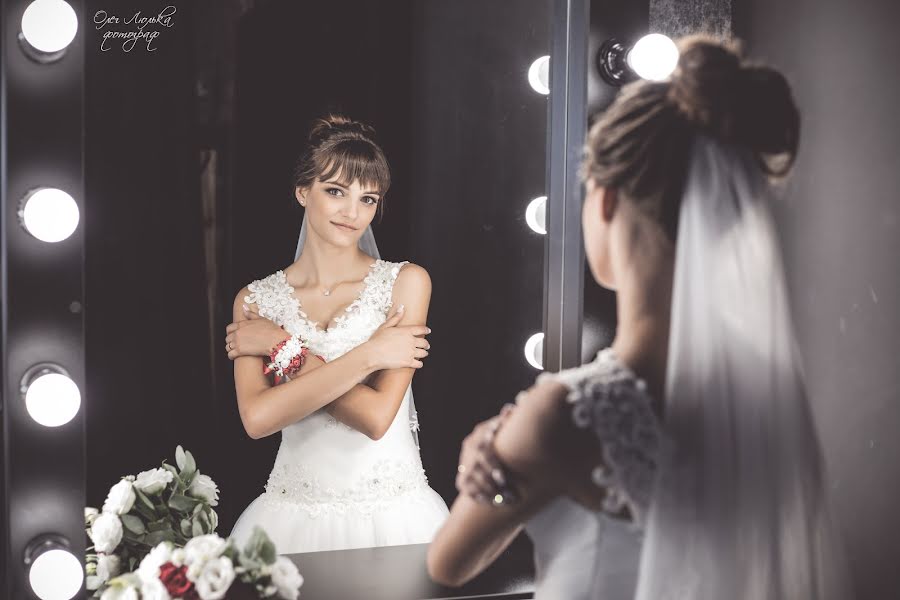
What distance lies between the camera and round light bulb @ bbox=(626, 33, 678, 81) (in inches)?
48.4

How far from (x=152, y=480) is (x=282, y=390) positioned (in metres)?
0.21

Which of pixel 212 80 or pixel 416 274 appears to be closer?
pixel 212 80

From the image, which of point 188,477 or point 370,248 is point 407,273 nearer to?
point 370,248

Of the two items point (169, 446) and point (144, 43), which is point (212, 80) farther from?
point (169, 446)

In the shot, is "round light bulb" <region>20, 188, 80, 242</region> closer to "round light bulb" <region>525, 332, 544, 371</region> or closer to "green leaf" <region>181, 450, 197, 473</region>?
"green leaf" <region>181, 450, 197, 473</region>

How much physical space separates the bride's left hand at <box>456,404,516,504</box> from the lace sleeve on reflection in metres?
0.09

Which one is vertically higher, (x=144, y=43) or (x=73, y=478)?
(x=144, y=43)

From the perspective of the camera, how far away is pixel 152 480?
1.11 meters

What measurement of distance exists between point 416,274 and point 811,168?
633mm

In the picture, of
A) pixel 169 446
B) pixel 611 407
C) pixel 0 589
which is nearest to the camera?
pixel 611 407

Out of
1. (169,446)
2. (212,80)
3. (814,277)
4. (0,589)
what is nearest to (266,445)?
(169,446)

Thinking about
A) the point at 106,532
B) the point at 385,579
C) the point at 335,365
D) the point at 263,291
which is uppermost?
the point at 263,291

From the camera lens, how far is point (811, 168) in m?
1.27

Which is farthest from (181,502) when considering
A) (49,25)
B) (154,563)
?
(49,25)
